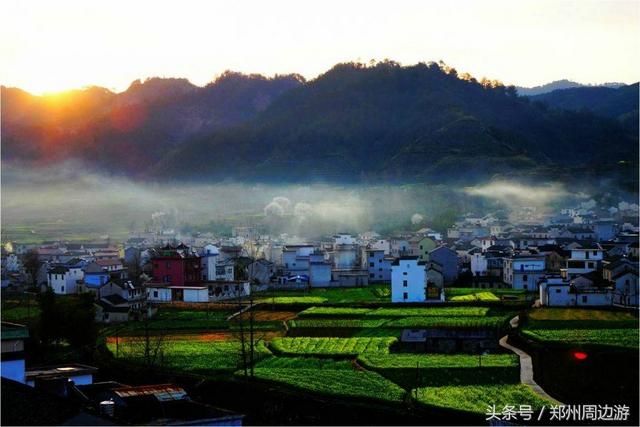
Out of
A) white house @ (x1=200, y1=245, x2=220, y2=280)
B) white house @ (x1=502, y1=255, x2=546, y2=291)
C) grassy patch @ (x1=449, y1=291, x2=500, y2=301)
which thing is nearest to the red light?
grassy patch @ (x1=449, y1=291, x2=500, y2=301)

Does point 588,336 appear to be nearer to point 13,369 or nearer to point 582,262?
point 582,262

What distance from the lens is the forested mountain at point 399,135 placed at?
70.4 meters

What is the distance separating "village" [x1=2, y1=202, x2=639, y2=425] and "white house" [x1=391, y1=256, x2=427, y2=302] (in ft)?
0.10

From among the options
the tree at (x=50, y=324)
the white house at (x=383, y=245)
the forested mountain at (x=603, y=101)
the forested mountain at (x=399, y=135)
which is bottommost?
the tree at (x=50, y=324)

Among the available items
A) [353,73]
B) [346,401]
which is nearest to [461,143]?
[353,73]

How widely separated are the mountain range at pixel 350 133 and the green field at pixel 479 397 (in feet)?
156

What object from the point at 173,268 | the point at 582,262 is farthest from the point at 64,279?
the point at 582,262

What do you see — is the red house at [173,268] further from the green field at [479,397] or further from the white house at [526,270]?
the green field at [479,397]

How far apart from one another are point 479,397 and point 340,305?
12.5m

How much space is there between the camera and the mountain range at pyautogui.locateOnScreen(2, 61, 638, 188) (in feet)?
233

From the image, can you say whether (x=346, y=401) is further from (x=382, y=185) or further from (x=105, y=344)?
(x=382, y=185)

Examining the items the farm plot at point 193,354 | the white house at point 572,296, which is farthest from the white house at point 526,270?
the farm plot at point 193,354

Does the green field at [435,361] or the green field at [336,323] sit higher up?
the green field at [336,323]

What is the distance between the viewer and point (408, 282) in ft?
88.8
